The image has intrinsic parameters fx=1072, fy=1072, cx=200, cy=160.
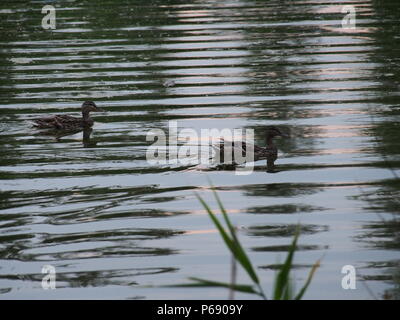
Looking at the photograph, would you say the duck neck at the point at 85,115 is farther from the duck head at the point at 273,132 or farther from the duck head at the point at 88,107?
the duck head at the point at 273,132

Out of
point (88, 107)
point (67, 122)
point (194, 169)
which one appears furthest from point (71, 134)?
point (194, 169)

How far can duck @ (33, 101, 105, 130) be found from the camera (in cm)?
1452

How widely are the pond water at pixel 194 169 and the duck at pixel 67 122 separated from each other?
164 mm

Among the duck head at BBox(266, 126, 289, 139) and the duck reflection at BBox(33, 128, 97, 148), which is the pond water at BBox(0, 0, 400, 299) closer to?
the duck reflection at BBox(33, 128, 97, 148)

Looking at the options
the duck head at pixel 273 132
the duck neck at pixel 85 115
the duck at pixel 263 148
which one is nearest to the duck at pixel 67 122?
the duck neck at pixel 85 115

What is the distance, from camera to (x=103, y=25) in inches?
944

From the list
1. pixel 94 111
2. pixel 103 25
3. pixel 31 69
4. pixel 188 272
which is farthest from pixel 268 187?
pixel 103 25

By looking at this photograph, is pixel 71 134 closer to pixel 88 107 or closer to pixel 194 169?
pixel 88 107

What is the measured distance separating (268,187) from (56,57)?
9770 mm

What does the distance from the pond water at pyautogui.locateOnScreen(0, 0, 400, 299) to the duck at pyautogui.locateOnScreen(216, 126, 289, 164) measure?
0.18 metres

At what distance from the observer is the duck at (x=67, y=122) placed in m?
14.5

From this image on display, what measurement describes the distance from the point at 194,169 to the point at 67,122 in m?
3.07

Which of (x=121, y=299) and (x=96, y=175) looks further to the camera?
(x=96, y=175)
